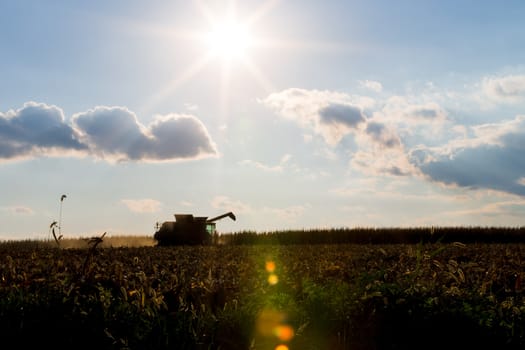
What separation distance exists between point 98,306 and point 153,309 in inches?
24.5

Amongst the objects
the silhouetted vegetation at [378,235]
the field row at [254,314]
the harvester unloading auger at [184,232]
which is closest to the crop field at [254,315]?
the field row at [254,314]

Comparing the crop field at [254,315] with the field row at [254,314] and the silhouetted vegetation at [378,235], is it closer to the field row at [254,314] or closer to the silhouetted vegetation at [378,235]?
the field row at [254,314]

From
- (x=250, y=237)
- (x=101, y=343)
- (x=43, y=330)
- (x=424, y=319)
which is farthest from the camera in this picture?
(x=250, y=237)

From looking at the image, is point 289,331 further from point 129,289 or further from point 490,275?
point 490,275

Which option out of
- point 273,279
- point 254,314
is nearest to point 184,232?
point 273,279

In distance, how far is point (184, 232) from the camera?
36.1 m

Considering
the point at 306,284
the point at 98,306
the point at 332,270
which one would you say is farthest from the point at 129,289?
the point at 332,270

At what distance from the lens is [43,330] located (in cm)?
642

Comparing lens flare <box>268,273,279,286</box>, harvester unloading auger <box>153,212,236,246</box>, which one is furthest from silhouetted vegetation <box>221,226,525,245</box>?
lens flare <box>268,273,279,286</box>

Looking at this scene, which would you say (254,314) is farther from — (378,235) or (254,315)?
(378,235)

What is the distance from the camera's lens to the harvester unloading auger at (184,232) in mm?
35969

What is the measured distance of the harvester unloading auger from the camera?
35969mm

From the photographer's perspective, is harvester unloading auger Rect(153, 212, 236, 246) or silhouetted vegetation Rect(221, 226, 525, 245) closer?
harvester unloading auger Rect(153, 212, 236, 246)

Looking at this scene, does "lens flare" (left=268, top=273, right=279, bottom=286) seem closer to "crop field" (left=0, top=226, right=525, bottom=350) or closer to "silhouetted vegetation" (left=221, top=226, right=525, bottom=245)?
"crop field" (left=0, top=226, right=525, bottom=350)
